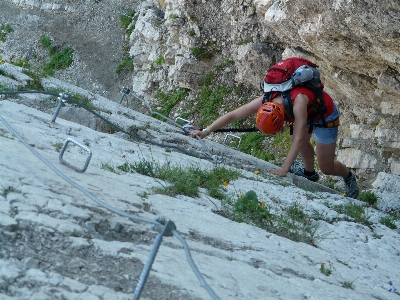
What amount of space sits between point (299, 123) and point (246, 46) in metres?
8.07

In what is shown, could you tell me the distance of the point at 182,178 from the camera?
15.1 ft

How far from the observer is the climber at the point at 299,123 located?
5879mm

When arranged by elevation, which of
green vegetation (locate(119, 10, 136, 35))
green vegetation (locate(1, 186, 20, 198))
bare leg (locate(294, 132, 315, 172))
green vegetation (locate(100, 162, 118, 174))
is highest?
green vegetation (locate(119, 10, 136, 35))

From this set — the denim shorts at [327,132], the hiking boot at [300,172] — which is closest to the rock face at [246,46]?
the denim shorts at [327,132]

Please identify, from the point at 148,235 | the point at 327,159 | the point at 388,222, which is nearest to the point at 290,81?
the point at 327,159

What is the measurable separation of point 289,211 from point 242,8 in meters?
10.2

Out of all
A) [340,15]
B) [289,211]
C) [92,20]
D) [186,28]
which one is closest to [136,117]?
[340,15]

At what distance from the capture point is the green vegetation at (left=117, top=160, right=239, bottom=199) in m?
4.38

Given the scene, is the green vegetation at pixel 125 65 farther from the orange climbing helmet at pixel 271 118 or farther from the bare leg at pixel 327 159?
the orange climbing helmet at pixel 271 118

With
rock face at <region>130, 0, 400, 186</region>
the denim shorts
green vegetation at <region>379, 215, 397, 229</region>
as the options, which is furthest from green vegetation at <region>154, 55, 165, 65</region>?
green vegetation at <region>379, 215, 397, 229</region>

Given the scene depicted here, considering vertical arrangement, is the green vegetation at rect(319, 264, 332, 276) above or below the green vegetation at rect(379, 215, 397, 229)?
below

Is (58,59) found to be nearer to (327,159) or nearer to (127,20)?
(127,20)

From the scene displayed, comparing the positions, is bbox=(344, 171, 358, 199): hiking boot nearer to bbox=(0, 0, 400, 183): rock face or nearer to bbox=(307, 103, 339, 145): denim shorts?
bbox=(307, 103, 339, 145): denim shorts

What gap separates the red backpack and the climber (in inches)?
0.7
